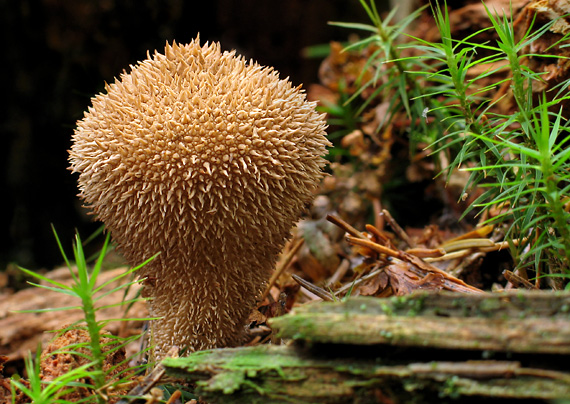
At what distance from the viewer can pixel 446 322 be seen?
1.14 m

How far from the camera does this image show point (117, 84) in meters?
1.66

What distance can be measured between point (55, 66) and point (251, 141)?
3103 mm

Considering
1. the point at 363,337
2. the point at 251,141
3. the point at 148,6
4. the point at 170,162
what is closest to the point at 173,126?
the point at 170,162

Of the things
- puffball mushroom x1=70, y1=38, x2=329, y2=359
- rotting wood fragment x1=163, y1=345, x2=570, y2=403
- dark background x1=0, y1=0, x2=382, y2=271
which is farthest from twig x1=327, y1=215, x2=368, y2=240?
dark background x1=0, y1=0, x2=382, y2=271

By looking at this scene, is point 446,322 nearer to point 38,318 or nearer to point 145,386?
point 145,386

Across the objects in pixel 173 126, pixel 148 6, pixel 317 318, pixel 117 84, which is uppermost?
pixel 148 6

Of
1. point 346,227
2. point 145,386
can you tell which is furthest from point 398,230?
point 145,386

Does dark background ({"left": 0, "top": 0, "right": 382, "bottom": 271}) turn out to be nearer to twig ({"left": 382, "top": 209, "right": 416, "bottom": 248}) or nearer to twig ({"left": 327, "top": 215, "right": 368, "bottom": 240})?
twig ({"left": 327, "top": 215, "right": 368, "bottom": 240})

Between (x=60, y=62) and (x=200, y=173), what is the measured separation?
3.03m

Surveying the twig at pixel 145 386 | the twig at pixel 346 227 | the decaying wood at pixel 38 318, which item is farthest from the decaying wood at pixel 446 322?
the decaying wood at pixel 38 318

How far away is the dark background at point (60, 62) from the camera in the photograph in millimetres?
3783

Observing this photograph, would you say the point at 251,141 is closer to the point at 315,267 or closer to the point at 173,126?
the point at 173,126

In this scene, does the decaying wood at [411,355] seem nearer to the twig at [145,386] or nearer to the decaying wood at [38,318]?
the twig at [145,386]

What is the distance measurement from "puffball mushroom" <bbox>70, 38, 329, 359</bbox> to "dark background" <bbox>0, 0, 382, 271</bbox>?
1931mm
